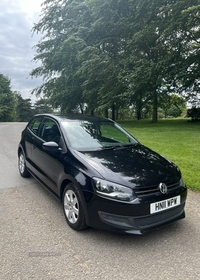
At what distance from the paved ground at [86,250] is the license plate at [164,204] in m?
0.42

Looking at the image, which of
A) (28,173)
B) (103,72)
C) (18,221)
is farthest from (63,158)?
(103,72)

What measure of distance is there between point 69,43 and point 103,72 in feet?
16.9

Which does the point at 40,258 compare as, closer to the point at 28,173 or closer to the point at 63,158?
the point at 63,158

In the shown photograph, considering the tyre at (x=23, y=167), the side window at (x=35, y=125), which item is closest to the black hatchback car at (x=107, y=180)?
the side window at (x=35, y=125)

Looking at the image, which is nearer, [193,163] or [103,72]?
[193,163]

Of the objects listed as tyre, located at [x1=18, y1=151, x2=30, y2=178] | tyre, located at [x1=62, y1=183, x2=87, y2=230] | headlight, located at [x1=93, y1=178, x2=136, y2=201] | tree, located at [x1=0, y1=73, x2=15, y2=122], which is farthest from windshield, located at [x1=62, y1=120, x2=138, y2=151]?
tree, located at [x1=0, y1=73, x2=15, y2=122]

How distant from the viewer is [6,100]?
61.6 m

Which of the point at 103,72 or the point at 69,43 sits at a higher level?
the point at 69,43

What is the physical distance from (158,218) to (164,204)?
0.62 ft

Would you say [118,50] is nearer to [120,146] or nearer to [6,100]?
[120,146]

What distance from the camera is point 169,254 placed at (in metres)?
2.67

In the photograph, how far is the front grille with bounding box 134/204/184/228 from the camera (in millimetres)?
2785

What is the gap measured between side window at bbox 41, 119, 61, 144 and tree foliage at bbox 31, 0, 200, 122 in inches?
486

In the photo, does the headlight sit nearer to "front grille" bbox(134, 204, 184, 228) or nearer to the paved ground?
"front grille" bbox(134, 204, 184, 228)
